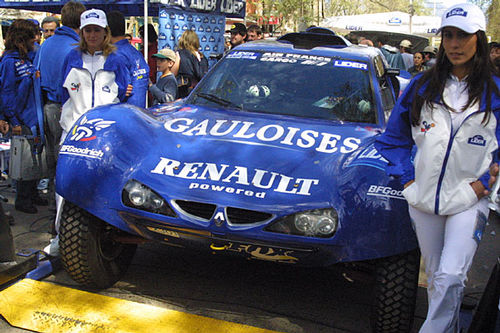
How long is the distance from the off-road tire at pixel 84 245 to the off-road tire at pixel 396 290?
5.77ft

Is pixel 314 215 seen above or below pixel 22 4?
below

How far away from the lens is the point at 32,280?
421cm

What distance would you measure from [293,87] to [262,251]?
1.75m

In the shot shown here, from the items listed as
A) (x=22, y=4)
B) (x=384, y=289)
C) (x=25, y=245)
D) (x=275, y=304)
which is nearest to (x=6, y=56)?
(x=25, y=245)

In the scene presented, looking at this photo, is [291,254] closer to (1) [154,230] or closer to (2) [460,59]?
(1) [154,230]

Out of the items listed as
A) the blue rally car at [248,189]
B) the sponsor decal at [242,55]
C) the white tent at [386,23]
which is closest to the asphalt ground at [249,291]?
the blue rally car at [248,189]

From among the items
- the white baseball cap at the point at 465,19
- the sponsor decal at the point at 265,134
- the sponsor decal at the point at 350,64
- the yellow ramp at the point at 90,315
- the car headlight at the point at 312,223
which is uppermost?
the white baseball cap at the point at 465,19

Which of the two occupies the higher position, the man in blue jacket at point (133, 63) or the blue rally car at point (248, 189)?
the man in blue jacket at point (133, 63)

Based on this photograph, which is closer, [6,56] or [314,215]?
[314,215]

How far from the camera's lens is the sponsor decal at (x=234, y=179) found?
137 inches

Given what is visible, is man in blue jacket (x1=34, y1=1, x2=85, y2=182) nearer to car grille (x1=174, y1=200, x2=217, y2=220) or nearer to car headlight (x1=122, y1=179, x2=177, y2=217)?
car headlight (x1=122, y1=179, x2=177, y2=217)

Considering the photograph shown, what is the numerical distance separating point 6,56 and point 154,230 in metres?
3.49

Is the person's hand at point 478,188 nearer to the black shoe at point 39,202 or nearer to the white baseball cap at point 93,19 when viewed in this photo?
the white baseball cap at point 93,19

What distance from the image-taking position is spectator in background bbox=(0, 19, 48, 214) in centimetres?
611
